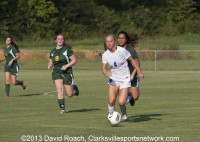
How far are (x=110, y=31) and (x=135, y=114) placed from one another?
189 feet

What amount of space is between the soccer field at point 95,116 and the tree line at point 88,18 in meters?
43.7

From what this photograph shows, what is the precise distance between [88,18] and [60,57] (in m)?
60.2

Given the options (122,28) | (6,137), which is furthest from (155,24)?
(6,137)

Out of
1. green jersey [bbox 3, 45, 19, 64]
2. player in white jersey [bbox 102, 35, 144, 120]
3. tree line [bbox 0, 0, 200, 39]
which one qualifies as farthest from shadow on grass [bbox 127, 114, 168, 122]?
tree line [bbox 0, 0, 200, 39]

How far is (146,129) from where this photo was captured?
15.1 metres

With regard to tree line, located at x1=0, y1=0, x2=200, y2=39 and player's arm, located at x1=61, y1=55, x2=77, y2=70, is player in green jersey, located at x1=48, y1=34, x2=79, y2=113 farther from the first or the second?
tree line, located at x1=0, y1=0, x2=200, y2=39

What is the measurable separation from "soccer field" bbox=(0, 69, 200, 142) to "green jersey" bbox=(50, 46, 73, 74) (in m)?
1.07

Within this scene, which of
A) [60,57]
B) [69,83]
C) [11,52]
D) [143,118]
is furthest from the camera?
[11,52]

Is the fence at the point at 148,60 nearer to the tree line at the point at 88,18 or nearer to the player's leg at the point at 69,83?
the tree line at the point at 88,18

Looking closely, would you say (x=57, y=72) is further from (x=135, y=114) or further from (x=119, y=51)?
(x=119, y=51)

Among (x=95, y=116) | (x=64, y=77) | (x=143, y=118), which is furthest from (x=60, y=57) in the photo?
(x=143, y=118)

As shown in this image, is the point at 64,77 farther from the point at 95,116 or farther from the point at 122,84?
the point at 122,84

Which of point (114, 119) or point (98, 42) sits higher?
point (114, 119)

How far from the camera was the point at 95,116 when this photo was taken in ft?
58.7
